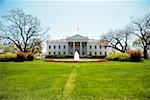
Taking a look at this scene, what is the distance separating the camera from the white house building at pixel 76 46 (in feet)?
222

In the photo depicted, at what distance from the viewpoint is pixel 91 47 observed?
7081 centimetres

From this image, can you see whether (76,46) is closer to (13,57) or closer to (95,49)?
(95,49)

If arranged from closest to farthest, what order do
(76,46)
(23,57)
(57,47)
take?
(23,57), (76,46), (57,47)

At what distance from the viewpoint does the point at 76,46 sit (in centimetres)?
6931

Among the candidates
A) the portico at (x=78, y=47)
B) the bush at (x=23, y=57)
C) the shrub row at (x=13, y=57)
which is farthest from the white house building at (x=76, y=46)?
the shrub row at (x=13, y=57)

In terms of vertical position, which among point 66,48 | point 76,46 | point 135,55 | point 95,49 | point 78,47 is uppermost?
point 76,46

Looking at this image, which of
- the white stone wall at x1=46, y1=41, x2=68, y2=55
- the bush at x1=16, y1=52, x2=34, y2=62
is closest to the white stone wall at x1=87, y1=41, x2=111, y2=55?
the white stone wall at x1=46, y1=41, x2=68, y2=55

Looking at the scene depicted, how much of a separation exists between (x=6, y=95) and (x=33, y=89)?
99cm

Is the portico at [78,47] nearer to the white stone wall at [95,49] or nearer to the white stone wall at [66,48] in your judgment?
the white stone wall at [66,48]

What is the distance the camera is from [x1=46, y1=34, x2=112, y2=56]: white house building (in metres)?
67.6

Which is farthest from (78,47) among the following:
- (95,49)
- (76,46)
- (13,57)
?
(13,57)

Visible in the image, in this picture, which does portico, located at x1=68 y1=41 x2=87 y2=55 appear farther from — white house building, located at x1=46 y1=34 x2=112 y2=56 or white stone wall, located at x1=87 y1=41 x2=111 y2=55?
white stone wall, located at x1=87 y1=41 x2=111 y2=55

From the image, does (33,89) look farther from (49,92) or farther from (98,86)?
(98,86)

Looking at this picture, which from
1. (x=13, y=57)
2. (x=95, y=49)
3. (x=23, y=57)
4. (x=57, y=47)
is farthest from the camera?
(x=57, y=47)
